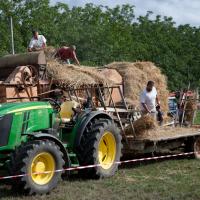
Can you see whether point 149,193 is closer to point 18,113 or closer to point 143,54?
point 18,113

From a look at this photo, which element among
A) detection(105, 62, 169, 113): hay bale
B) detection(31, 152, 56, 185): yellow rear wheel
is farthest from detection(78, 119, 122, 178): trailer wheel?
detection(105, 62, 169, 113): hay bale

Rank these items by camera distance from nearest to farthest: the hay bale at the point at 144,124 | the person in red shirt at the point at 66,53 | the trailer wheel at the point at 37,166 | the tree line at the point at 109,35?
the trailer wheel at the point at 37,166 < the hay bale at the point at 144,124 < the person in red shirt at the point at 66,53 < the tree line at the point at 109,35

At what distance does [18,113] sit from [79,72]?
171 inches

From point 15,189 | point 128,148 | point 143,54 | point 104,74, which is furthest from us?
point 143,54

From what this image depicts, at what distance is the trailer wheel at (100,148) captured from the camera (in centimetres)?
935

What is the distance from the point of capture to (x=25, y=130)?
8586 millimetres

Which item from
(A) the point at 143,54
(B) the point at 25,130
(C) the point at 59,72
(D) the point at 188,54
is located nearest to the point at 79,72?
(C) the point at 59,72

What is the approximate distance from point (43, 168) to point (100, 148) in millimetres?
1692

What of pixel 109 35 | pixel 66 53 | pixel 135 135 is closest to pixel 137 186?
pixel 135 135

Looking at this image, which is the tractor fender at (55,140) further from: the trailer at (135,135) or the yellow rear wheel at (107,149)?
the trailer at (135,135)

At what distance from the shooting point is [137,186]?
28.9 ft

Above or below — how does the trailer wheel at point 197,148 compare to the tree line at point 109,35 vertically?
below

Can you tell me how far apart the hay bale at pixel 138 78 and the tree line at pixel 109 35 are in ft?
39.8

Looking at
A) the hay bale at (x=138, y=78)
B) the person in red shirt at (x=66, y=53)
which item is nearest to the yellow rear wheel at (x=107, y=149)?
the hay bale at (x=138, y=78)
